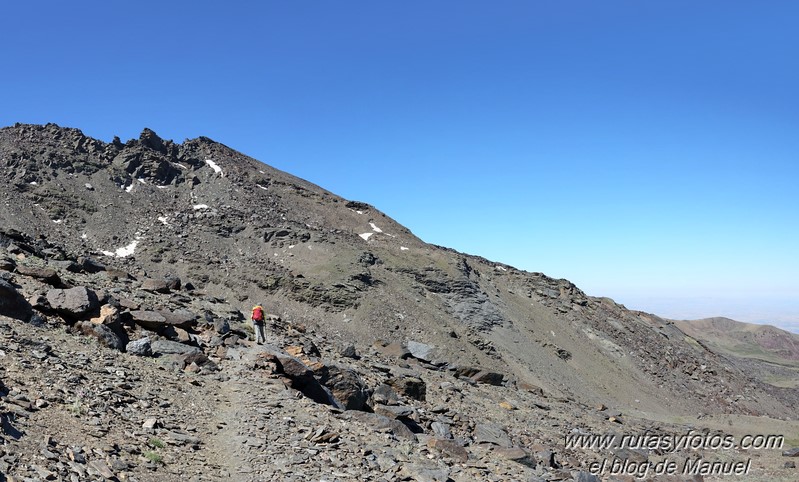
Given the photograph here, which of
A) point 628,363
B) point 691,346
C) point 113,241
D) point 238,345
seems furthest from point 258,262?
point 691,346

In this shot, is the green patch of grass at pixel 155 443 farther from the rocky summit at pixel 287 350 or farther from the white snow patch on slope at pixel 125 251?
the white snow patch on slope at pixel 125 251

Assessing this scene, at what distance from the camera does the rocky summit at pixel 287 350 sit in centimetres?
1121

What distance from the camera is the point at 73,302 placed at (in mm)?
15336

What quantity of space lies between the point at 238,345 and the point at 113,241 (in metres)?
34.5

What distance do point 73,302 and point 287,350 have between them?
7.41 m

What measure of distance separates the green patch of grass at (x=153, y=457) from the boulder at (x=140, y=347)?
221 inches

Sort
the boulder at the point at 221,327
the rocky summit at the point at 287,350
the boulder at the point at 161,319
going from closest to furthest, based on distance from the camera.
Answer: the rocky summit at the point at 287,350 → the boulder at the point at 161,319 → the boulder at the point at 221,327

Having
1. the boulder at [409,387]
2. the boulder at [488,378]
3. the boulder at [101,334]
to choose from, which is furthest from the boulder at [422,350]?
the boulder at [101,334]

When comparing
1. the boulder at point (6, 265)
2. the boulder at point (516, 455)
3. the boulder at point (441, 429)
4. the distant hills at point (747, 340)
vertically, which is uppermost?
the distant hills at point (747, 340)

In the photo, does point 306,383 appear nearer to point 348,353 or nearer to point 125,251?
point 348,353

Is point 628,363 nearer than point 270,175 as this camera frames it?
Yes

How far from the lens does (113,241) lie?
4647 cm

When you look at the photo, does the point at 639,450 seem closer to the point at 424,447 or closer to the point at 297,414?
the point at 424,447

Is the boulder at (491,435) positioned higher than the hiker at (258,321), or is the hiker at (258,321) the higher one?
the hiker at (258,321)
